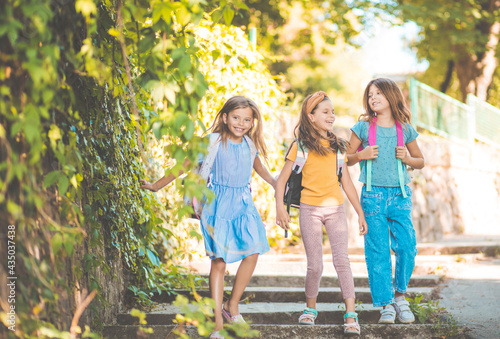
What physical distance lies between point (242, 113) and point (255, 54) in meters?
2.45

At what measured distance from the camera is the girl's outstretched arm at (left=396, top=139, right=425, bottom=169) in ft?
12.4

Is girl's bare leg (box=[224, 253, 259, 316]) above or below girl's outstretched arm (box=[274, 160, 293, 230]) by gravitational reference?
below

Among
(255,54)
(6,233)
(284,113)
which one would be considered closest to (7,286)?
(6,233)

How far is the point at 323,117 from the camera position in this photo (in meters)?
3.69

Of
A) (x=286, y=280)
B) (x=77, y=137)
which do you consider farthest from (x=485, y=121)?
(x=77, y=137)

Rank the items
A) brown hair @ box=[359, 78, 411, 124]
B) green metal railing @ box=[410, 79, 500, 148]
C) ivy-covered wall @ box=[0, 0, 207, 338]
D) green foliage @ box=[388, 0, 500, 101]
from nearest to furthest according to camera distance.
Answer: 1. ivy-covered wall @ box=[0, 0, 207, 338]
2. brown hair @ box=[359, 78, 411, 124]
3. green metal railing @ box=[410, 79, 500, 148]
4. green foliage @ box=[388, 0, 500, 101]

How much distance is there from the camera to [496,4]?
1247 cm

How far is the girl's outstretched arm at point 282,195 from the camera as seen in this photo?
3520mm

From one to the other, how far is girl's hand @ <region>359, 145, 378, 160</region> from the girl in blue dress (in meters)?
0.73

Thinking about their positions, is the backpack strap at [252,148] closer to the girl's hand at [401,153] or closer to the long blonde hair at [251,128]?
the long blonde hair at [251,128]

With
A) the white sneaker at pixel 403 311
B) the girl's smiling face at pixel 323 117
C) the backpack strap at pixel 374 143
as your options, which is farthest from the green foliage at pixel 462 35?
the white sneaker at pixel 403 311

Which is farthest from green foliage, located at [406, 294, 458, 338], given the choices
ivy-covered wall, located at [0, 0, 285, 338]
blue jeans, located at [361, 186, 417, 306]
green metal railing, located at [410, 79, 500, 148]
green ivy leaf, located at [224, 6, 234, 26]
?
green metal railing, located at [410, 79, 500, 148]

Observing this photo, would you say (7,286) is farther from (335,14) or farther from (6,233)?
(335,14)

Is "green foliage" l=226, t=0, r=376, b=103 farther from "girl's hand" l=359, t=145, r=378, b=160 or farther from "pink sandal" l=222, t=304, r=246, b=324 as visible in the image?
"pink sandal" l=222, t=304, r=246, b=324
